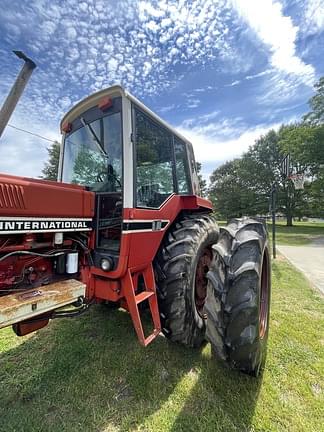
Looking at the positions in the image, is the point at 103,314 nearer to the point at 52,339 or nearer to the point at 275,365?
the point at 52,339

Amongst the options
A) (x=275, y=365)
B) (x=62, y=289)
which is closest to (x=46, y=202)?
(x=62, y=289)

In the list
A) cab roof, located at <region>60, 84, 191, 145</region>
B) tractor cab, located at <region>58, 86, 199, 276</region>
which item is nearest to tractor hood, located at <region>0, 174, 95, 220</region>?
tractor cab, located at <region>58, 86, 199, 276</region>

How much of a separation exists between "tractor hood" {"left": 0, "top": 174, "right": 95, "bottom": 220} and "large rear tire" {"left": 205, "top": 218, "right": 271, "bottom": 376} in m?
1.24

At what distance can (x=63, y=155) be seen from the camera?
2.83 metres

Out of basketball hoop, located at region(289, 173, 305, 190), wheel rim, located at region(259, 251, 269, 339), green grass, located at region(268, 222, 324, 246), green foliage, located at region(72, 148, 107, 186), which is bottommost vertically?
green grass, located at region(268, 222, 324, 246)

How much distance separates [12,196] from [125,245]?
90cm

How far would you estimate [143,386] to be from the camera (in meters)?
2.03

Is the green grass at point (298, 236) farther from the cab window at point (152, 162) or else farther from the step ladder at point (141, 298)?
the step ladder at point (141, 298)

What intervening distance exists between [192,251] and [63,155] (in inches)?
75.5

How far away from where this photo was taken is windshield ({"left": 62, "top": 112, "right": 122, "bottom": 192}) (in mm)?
2209

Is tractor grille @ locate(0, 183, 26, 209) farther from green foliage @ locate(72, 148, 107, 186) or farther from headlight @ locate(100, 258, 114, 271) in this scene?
green foliage @ locate(72, 148, 107, 186)

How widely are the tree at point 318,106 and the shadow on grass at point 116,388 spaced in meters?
24.8

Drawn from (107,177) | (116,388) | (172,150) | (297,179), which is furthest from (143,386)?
(297,179)

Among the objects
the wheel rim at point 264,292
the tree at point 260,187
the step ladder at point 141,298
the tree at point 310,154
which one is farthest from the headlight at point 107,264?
the tree at point 260,187
